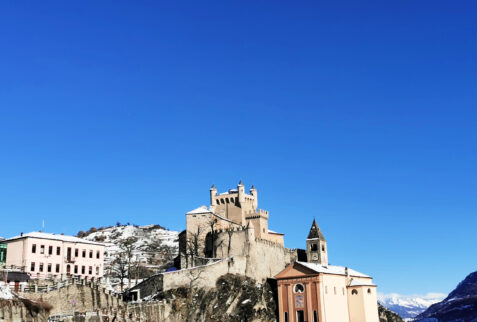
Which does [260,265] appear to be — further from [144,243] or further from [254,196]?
[144,243]

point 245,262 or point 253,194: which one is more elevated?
point 253,194

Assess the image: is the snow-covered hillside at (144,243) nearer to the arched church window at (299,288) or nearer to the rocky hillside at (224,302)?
the arched church window at (299,288)

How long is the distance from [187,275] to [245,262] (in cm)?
1275

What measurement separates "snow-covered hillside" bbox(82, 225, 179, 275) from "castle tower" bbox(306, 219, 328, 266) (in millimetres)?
41068

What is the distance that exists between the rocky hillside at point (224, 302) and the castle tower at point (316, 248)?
20.5m

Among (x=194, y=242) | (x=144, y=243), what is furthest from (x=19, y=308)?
(x=144, y=243)

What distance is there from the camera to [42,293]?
6091 cm

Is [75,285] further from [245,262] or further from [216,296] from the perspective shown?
[245,262]

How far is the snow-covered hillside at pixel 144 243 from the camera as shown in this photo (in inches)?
5586

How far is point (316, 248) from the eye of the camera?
4419 inches

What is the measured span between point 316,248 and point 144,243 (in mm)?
65790

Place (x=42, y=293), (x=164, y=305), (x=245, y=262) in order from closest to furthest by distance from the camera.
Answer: (x=42, y=293) → (x=164, y=305) → (x=245, y=262)

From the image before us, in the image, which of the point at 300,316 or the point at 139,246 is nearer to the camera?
the point at 300,316

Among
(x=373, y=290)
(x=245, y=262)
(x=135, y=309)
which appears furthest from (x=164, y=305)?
(x=373, y=290)
